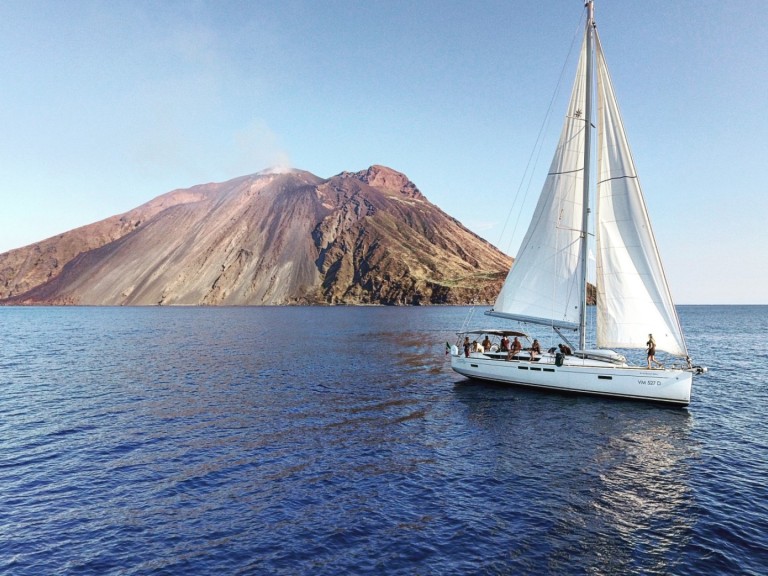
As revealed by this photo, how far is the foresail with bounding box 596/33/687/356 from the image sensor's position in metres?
29.0

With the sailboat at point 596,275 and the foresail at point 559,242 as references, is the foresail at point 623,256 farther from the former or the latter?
the foresail at point 559,242

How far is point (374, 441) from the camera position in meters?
23.4

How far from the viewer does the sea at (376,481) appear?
13.1m

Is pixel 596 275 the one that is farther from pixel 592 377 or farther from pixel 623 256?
pixel 592 377

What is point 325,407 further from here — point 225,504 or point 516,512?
point 516,512

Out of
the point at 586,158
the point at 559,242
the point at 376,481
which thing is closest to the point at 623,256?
the point at 559,242

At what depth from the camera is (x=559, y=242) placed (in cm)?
3362

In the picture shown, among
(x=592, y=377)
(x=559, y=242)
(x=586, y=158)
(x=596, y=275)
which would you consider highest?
(x=586, y=158)

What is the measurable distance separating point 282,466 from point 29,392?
28580 millimetres

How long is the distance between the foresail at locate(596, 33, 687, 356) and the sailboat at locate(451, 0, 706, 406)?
6cm

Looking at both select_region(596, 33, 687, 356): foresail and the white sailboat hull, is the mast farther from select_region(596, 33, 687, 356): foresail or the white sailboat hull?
the white sailboat hull

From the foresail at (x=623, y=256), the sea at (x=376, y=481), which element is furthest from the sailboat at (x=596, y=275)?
the sea at (x=376, y=481)

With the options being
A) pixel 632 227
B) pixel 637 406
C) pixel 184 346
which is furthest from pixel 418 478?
pixel 184 346

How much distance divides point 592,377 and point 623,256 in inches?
341
